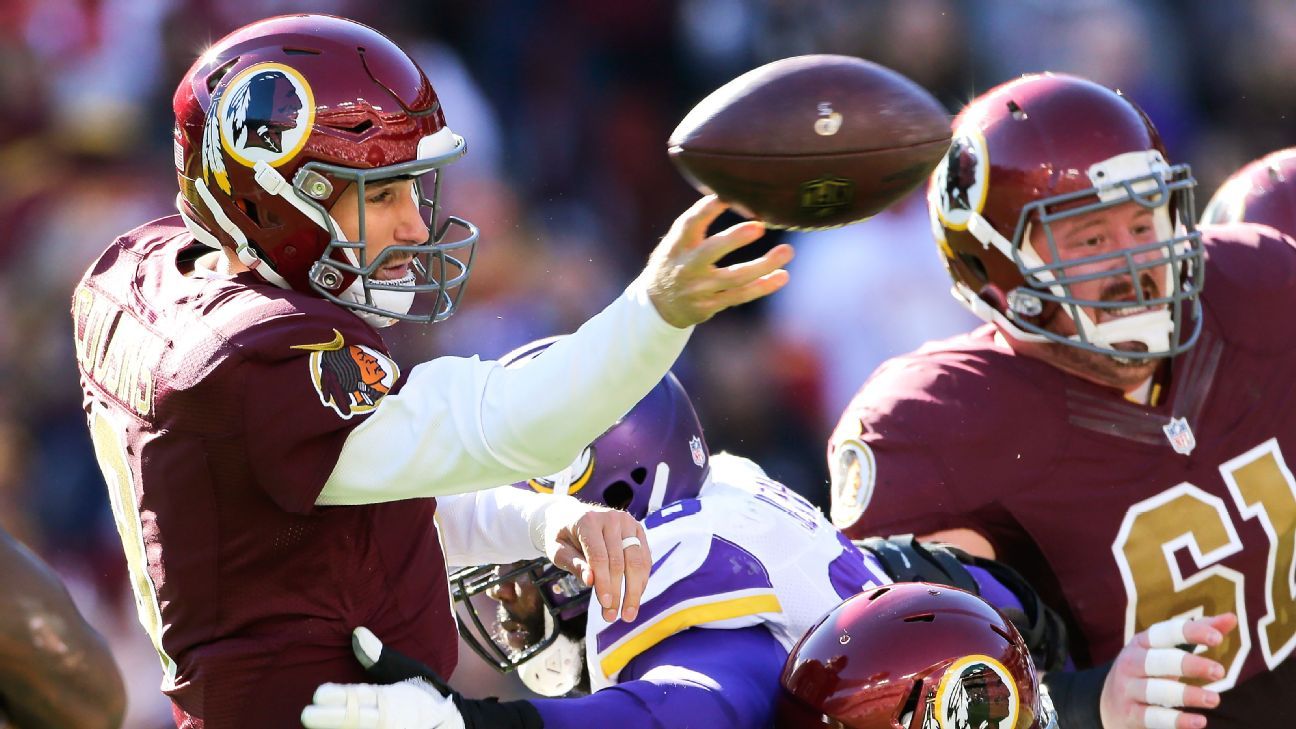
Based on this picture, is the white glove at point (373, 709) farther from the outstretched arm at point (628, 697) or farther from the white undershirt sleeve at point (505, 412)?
the white undershirt sleeve at point (505, 412)

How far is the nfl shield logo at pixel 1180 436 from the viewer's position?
353cm

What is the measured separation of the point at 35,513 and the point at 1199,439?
12.4 feet

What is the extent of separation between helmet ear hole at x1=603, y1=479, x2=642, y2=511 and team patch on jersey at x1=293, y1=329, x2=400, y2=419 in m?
0.82

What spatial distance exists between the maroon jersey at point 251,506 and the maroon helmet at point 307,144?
0.11 m

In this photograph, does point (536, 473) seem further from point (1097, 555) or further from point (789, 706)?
point (1097, 555)

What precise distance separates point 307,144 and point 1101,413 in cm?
175

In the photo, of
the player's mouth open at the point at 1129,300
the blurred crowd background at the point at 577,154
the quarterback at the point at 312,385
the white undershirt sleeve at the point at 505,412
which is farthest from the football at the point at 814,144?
the blurred crowd background at the point at 577,154

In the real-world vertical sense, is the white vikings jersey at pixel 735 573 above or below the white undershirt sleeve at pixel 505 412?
below

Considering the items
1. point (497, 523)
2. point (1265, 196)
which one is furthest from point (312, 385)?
point (1265, 196)

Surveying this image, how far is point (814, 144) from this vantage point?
98.4 inches

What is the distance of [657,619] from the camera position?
2.93 m

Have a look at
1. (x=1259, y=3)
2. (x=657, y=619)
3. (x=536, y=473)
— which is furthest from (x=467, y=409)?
(x=1259, y=3)

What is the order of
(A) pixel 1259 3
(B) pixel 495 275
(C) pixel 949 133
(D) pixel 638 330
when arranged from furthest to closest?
(A) pixel 1259 3 < (B) pixel 495 275 < (C) pixel 949 133 < (D) pixel 638 330

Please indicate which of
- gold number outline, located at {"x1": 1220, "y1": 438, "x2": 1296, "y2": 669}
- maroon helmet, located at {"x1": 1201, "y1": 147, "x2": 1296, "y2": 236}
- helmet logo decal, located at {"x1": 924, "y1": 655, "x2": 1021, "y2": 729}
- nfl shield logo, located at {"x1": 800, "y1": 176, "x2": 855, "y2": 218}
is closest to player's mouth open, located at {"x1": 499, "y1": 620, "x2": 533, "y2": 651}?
helmet logo decal, located at {"x1": 924, "y1": 655, "x2": 1021, "y2": 729}
